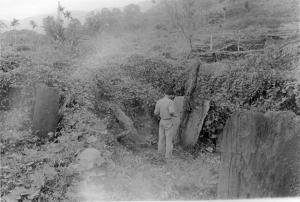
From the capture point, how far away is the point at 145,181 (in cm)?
503

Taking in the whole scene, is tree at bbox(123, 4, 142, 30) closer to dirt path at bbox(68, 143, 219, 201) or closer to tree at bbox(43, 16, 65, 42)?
tree at bbox(43, 16, 65, 42)

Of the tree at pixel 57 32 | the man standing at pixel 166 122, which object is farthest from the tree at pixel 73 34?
the man standing at pixel 166 122

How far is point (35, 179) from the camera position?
173 inches

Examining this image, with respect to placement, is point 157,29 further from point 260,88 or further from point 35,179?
point 35,179

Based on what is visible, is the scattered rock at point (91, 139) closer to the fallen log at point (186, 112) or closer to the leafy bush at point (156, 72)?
the fallen log at point (186, 112)

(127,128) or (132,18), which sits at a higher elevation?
(132,18)

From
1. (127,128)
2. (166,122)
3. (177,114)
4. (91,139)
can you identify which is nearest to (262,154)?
(91,139)

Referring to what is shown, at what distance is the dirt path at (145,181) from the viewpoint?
4.30 m

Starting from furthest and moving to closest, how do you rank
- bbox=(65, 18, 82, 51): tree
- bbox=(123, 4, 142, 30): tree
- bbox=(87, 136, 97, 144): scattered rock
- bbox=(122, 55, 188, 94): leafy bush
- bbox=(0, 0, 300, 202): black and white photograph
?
bbox=(65, 18, 82, 51): tree < bbox=(122, 55, 188, 94): leafy bush < bbox=(123, 4, 142, 30): tree < bbox=(87, 136, 97, 144): scattered rock < bbox=(0, 0, 300, 202): black and white photograph

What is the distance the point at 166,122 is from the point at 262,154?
446 centimetres

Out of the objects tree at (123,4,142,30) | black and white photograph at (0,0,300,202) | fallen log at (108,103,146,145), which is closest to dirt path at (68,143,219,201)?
black and white photograph at (0,0,300,202)

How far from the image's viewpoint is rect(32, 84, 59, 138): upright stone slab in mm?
5988

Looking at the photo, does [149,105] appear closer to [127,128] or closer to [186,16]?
[127,128]

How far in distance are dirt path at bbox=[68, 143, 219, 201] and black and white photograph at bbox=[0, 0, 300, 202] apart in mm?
23
